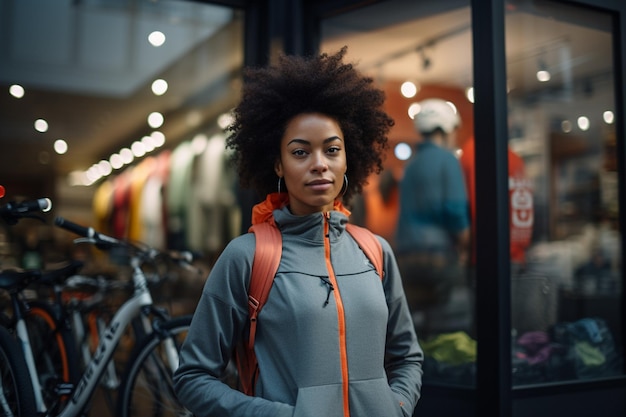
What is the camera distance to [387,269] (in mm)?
2100

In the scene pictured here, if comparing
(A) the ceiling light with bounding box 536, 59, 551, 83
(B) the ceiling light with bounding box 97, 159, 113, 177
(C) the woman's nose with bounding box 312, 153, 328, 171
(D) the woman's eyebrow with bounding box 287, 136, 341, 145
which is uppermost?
(A) the ceiling light with bounding box 536, 59, 551, 83

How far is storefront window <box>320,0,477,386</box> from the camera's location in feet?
13.8

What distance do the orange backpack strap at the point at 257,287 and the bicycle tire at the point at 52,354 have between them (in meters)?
1.74

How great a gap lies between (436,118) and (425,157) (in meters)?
0.31

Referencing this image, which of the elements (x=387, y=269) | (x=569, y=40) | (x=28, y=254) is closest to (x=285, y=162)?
(x=387, y=269)

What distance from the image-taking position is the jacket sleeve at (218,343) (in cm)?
169

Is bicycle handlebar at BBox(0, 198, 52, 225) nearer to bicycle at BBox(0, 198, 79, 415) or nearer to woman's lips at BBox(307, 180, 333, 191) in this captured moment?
bicycle at BBox(0, 198, 79, 415)

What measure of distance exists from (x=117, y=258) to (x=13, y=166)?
3.38 feet

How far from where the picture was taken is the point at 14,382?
9.25 feet

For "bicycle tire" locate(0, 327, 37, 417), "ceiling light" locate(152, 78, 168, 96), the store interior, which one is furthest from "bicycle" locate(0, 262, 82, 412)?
"ceiling light" locate(152, 78, 168, 96)

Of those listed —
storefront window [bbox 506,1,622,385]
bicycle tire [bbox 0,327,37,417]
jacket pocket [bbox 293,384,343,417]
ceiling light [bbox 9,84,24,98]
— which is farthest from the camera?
ceiling light [bbox 9,84,24,98]

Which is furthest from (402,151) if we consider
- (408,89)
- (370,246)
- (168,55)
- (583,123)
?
(370,246)

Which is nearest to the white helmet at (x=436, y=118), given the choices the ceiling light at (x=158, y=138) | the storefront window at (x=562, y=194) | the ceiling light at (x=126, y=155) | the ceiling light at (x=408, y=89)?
the ceiling light at (x=408, y=89)

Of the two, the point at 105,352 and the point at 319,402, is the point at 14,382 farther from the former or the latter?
the point at 319,402
